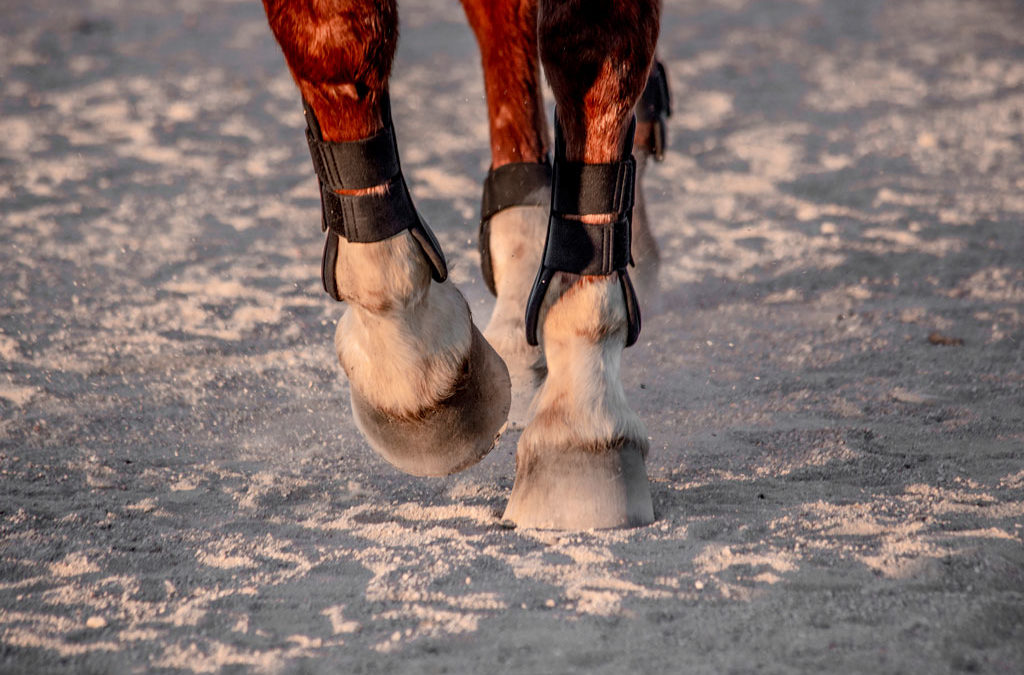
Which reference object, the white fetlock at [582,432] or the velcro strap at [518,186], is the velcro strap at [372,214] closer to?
the white fetlock at [582,432]

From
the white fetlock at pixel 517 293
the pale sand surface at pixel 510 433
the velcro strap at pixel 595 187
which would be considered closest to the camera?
the pale sand surface at pixel 510 433

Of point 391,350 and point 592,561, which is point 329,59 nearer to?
point 391,350

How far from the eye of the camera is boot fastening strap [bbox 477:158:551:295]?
7.72ft

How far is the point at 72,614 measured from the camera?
5.16 ft

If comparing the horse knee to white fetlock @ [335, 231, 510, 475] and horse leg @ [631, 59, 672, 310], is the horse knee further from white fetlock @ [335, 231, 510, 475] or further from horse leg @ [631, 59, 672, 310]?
horse leg @ [631, 59, 672, 310]

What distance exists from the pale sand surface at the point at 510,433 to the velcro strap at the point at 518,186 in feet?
1.79

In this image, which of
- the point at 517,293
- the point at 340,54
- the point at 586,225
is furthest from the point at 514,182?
the point at 340,54

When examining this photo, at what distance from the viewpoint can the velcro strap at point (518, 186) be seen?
2350mm

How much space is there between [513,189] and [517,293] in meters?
0.24

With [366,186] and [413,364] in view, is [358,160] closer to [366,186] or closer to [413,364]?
[366,186]

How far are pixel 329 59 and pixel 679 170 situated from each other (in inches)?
115

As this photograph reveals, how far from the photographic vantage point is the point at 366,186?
173 centimetres

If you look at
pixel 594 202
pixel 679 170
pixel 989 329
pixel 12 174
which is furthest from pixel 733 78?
pixel 594 202

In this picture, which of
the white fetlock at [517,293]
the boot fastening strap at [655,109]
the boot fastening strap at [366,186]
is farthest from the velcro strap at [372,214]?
the boot fastening strap at [655,109]
